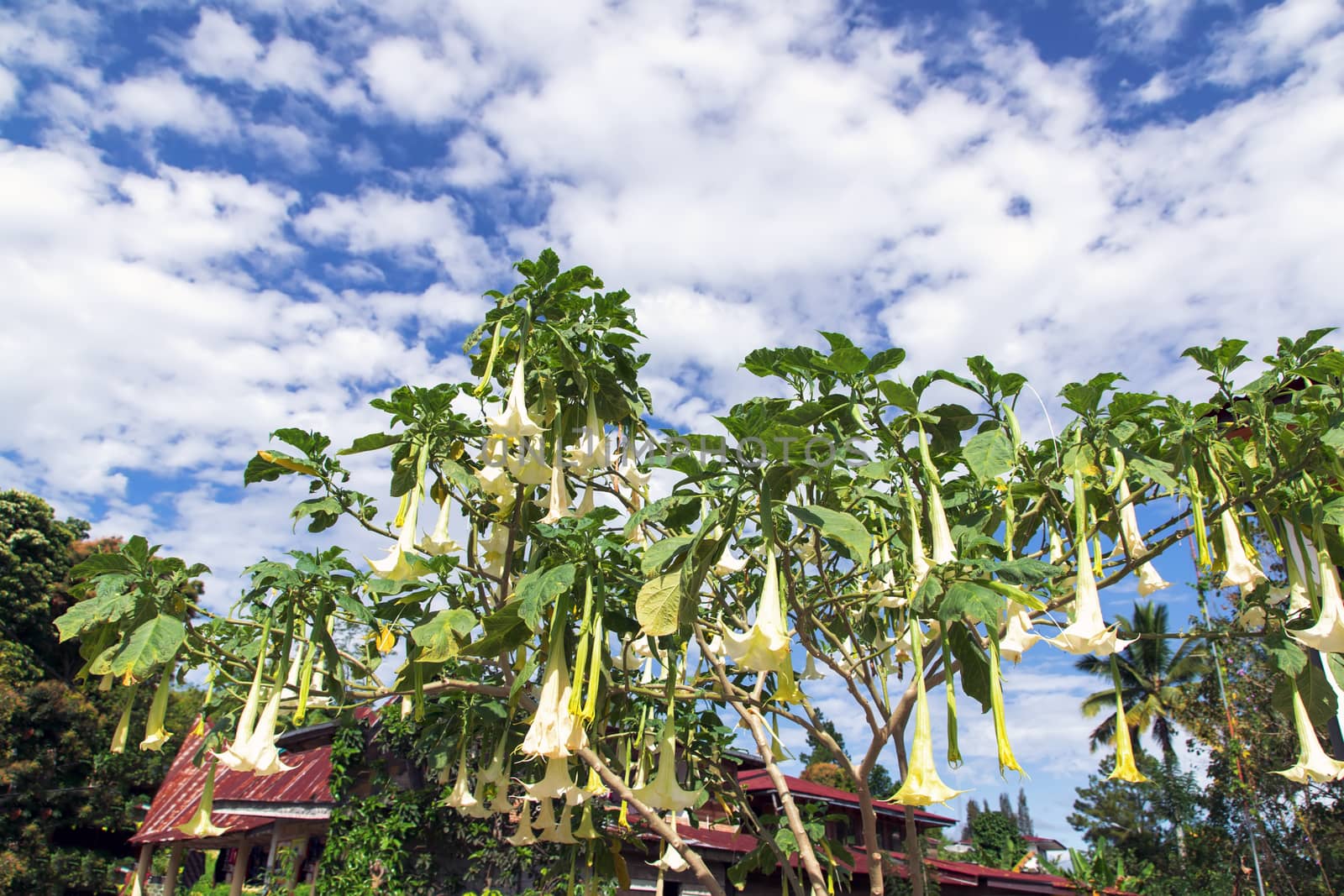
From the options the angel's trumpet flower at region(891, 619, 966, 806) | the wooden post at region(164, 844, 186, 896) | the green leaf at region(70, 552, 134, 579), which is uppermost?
the green leaf at region(70, 552, 134, 579)

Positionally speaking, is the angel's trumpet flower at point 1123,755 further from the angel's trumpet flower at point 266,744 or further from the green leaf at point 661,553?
the angel's trumpet flower at point 266,744

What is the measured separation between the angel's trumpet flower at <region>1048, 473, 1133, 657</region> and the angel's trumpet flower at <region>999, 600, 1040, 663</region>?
1.27 feet

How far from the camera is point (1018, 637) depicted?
2.86 meters

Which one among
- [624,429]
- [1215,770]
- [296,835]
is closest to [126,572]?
[624,429]

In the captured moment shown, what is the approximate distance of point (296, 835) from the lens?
11.7 m

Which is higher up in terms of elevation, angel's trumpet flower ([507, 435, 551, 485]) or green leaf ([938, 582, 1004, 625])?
angel's trumpet flower ([507, 435, 551, 485])

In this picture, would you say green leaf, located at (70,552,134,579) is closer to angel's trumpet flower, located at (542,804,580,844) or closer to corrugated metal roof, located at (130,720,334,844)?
angel's trumpet flower, located at (542,804,580,844)

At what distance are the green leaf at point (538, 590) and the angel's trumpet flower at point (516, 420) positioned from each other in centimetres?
56

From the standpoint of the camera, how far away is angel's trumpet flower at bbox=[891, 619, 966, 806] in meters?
1.82

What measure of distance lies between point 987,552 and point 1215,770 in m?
17.6

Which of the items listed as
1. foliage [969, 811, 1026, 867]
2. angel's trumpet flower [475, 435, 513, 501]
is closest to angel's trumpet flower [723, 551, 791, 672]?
angel's trumpet flower [475, 435, 513, 501]

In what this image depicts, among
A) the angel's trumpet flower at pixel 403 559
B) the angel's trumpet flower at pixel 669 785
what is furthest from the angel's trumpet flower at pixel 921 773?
the angel's trumpet flower at pixel 403 559

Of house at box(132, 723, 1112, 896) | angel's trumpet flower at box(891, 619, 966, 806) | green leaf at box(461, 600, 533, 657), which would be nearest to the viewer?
angel's trumpet flower at box(891, 619, 966, 806)

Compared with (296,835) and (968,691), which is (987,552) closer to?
(968,691)
